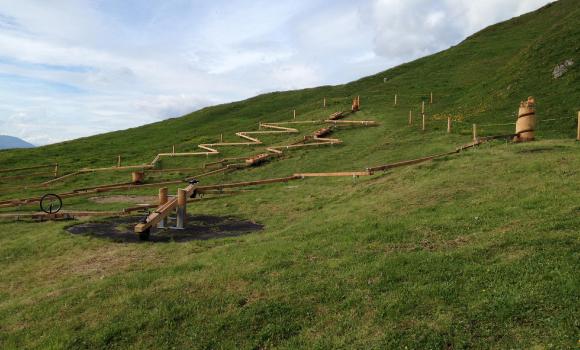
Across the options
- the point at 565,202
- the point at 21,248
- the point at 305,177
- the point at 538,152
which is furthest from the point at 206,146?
the point at 565,202

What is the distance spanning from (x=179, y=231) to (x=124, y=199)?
1126cm

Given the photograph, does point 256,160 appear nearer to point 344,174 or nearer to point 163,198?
point 344,174

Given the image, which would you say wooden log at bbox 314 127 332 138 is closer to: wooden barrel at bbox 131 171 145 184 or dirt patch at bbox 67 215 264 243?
wooden barrel at bbox 131 171 145 184

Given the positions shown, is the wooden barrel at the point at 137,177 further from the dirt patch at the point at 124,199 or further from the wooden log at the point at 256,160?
the wooden log at the point at 256,160

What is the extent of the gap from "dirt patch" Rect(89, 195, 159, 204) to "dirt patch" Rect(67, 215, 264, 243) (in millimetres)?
6341

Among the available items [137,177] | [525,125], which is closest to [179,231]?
[525,125]

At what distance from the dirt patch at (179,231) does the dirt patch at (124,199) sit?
6341 millimetres

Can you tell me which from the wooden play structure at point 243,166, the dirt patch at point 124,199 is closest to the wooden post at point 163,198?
the wooden play structure at point 243,166

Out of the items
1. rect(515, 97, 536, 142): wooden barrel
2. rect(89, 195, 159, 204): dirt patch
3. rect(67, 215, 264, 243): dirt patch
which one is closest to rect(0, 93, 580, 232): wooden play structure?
rect(515, 97, 536, 142): wooden barrel

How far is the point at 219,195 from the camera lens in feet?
72.4

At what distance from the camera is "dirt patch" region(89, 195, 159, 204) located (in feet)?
77.5

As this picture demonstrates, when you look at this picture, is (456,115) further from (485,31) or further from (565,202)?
(485,31)

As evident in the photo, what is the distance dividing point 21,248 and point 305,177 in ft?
45.4

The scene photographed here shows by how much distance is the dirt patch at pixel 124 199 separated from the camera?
930 inches
